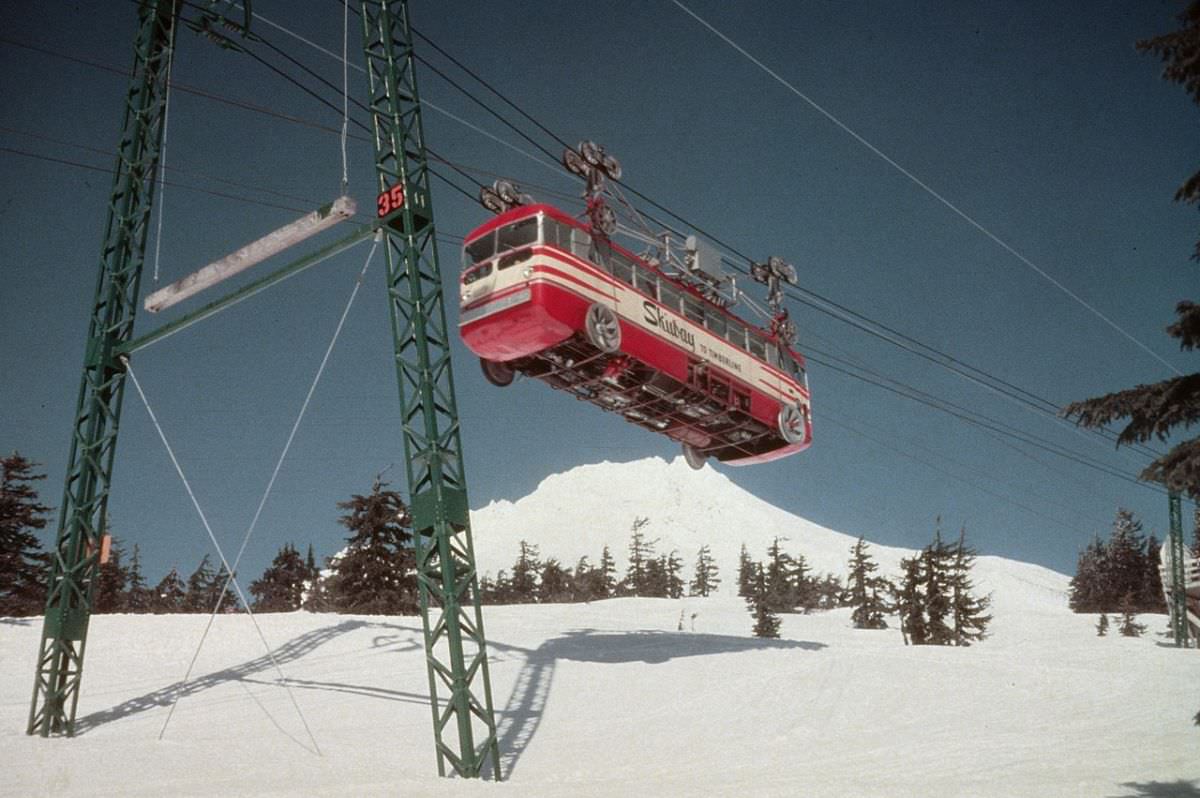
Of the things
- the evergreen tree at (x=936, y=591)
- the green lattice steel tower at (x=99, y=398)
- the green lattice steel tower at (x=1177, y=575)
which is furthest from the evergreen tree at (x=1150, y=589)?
the green lattice steel tower at (x=99, y=398)

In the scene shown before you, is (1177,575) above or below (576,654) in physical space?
above

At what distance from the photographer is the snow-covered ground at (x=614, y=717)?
12883 mm

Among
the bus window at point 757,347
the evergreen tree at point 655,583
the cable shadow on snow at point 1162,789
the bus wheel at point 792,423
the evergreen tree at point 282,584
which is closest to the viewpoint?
the cable shadow on snow at point 1162,789

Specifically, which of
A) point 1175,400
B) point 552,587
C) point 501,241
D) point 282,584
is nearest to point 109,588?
point 282,584

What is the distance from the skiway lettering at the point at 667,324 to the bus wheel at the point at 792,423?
4.38m

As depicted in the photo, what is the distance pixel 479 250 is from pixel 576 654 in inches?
461

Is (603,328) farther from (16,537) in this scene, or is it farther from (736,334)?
(16,537)

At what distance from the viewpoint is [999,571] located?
7308 inches

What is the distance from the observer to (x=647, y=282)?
20.6m

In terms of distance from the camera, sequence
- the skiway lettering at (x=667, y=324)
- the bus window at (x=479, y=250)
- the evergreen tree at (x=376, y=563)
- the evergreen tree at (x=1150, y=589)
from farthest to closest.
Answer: the evergreen tree at (x=1150, y=589)
the evergreen tree at (x=376, y=563)
the skiway lettering at (x=667, y=324)
the bus window at (x=479, y=250)

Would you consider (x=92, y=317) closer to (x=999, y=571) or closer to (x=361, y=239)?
(x=361, y=239)

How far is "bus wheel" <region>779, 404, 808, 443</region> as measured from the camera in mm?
24078

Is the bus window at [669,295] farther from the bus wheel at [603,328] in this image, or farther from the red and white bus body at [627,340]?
the bus wheel at [603,328]

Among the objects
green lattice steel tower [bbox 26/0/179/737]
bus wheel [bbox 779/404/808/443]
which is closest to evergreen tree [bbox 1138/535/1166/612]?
bus wheel [bbox 779/404/808/443]
